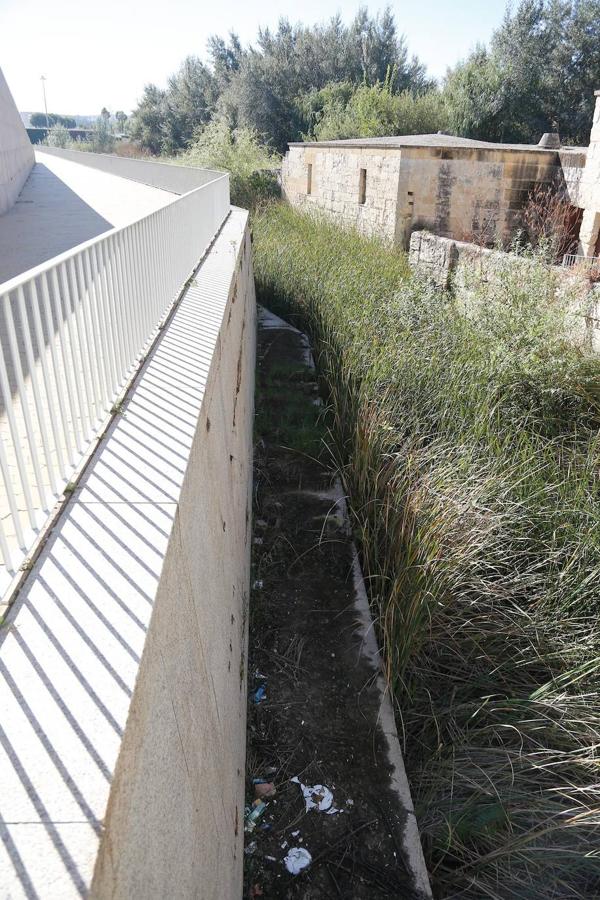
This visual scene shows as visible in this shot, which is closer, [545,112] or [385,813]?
[385,813]

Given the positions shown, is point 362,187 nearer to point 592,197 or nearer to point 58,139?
point 592,197

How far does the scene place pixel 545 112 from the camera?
30.4 m

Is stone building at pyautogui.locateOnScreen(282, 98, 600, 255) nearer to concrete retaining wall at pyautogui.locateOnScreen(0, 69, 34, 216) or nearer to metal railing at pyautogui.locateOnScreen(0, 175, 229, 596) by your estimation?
concrete retaining wall at pyautogui.locateOnScreen(0, 69, 34, 216)

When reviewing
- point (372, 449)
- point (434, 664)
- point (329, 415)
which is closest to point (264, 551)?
point (372, 449)

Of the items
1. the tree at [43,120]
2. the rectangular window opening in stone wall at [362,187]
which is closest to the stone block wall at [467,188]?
the rectangular window opening in stone wall at [362,187]

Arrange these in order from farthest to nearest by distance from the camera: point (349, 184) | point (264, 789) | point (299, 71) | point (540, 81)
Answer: point (299, 71)
point (540, 81)
point (349, 184)
point (264, 789)

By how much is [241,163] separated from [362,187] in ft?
29.4

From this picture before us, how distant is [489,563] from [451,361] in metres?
2.88

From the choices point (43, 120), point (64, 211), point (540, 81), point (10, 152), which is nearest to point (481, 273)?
point (64, 211)

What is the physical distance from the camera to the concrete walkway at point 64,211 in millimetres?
9711

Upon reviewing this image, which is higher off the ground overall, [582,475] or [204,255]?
[204,255]

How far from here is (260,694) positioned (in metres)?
4.02

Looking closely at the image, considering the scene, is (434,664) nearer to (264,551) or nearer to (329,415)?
(264,551)

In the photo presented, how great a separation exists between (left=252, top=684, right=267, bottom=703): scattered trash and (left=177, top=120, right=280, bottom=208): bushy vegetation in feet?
57.5
